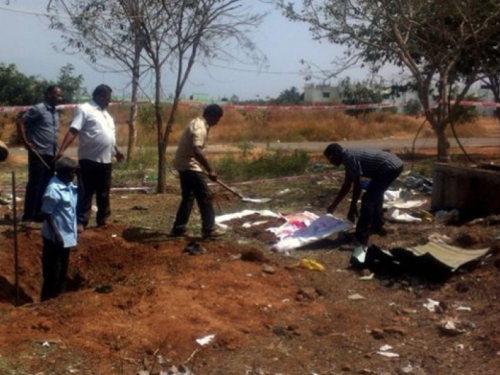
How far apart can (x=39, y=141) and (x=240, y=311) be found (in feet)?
13.7

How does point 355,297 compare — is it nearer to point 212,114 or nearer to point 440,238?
point 440,238

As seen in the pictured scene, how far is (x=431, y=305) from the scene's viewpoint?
7137 mm

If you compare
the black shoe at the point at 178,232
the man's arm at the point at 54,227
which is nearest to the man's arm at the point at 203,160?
the black shoe at the point at 178,232

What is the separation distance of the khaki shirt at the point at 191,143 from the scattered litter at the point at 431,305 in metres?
3.16

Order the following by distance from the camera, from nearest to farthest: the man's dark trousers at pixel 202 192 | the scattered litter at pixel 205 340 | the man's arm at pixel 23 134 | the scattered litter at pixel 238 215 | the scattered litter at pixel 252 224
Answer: the scattered litter at pixel 205 340 → the man's dark trousers at pixel 202 192 → the man's arm at pixel 23 134 → the scattered litter at pixel 252 224 → the scattered litter at pixel 238 215

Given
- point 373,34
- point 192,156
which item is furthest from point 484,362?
point 373,34

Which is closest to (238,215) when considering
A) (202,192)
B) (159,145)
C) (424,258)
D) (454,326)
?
(202,192)

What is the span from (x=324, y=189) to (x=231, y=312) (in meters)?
6.87

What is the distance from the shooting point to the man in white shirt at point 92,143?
9.44 m

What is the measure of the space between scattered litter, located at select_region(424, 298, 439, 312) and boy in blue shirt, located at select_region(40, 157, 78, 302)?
10.1 ft

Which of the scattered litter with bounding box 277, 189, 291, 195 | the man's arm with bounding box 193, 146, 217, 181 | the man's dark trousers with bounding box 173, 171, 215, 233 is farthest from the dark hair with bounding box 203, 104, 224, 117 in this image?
the scattered litter with bounding box 277, 189, 291, 195

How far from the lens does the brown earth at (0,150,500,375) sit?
5.76 metres

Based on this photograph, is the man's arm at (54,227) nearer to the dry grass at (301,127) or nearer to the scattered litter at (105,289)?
the scattered litter at (105,289)

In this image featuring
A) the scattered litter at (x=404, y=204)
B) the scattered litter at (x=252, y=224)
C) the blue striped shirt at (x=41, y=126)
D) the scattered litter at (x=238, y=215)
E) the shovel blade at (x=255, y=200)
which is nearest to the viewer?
the blue striped shirt at (x=41, y=126)
